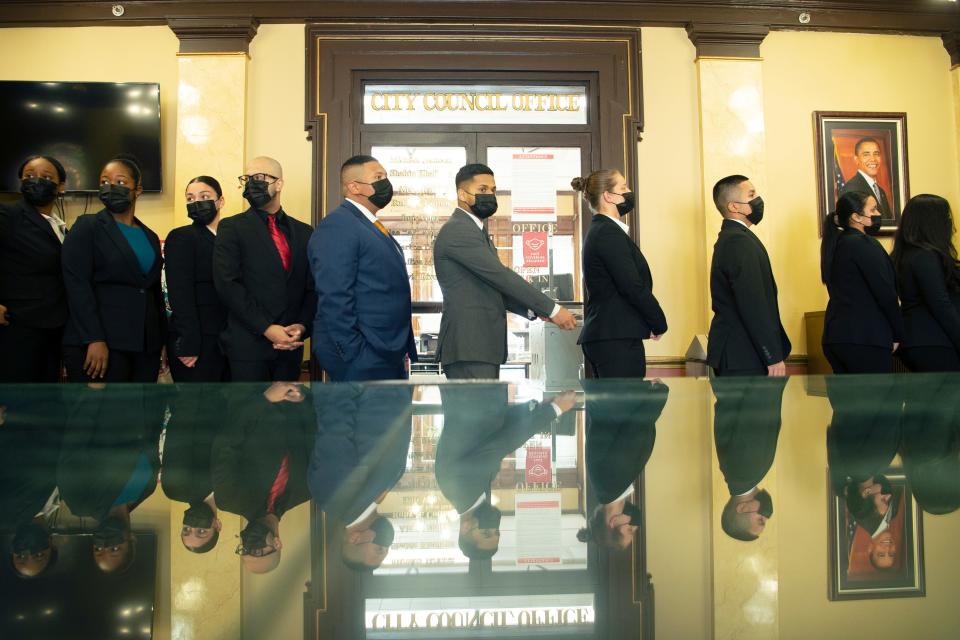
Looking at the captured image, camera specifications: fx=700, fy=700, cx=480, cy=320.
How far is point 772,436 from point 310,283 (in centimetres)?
267

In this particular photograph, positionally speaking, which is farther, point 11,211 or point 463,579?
point 11,211

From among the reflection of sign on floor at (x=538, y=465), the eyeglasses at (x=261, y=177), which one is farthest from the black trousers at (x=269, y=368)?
the reflection of sign on floor at (x=538, y=465)

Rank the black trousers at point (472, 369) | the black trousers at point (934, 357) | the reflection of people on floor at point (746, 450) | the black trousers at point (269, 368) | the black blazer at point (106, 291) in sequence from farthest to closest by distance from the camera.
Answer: the black trousers at point (934, 357) → the black blazer at point (106, 291) → the black trousers at point (269, 368) → the black trousers at point (472, 369) → the reflection of people on floor at point (746, 450)

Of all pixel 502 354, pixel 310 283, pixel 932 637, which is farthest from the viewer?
pixel 310 283

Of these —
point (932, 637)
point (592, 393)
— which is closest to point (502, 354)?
point (592, 393)

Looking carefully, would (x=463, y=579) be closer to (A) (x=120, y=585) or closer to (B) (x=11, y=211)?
(A) (x=120, y=585)

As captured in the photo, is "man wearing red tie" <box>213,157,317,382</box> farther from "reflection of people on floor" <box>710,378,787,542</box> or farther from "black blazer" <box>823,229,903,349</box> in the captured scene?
"black blazer" <box>823,229,903,349</box>

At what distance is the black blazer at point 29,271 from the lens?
304cm

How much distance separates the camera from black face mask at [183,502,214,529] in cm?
31

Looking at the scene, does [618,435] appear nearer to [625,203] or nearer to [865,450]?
[865,450]

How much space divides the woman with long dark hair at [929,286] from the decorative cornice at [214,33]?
440 centimetres

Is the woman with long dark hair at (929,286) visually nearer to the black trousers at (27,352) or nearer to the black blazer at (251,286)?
the black blazer at (251,286)

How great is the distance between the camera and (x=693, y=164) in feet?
17.3

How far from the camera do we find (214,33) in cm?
508
